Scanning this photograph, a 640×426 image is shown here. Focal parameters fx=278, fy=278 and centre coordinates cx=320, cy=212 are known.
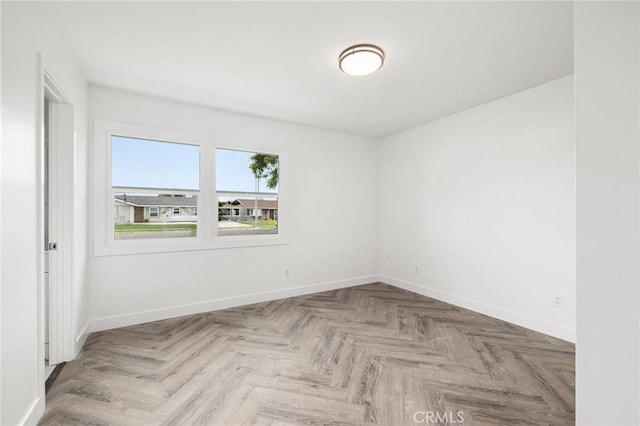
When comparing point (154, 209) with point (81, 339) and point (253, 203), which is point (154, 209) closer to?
point (253, 203)

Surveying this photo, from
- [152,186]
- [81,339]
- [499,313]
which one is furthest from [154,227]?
[499,313]

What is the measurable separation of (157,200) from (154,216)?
7.8 inches

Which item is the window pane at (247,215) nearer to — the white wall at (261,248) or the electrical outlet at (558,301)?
the white wall at (261,248)

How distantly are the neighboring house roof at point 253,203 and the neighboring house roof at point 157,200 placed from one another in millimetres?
564

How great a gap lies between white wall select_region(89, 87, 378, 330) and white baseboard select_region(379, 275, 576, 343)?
100 cm

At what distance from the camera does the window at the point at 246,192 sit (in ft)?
12.5

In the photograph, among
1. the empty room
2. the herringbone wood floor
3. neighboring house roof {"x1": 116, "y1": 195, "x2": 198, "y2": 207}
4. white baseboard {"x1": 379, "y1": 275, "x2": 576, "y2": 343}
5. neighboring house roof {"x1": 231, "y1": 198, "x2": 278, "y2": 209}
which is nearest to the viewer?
the empty room

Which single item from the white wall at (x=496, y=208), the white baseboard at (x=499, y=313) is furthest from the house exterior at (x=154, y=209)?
the white baseboard at (x=499, y=313)

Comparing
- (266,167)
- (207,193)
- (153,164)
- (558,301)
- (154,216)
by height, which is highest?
(266,167)

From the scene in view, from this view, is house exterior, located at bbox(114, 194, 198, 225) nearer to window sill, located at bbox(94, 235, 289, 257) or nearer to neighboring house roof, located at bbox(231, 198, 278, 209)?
window sill, located at bbox(94, 235, 289, 257)

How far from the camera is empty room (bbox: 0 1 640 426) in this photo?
4.47ft

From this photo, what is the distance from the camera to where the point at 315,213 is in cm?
452

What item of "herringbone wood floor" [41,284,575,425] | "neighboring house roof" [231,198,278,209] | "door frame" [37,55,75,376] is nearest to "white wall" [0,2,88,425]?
"herringbone wood floor" [41,284,575,425]

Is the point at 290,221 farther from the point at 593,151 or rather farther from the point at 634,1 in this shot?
the point at 634,1
